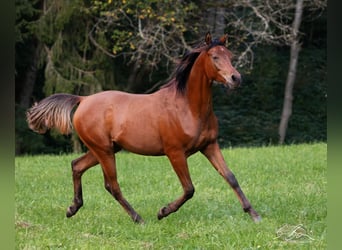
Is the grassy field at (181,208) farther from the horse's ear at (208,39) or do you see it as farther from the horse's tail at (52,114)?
the horse's ear at (208,39)

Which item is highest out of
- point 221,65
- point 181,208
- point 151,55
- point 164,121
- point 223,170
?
point 221,65

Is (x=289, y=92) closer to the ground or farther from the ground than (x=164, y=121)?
closer to the ground

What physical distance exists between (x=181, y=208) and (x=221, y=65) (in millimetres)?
2131

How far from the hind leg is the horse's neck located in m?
1.28

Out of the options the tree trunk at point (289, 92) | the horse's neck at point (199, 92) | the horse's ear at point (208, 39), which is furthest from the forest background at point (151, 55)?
the horse's ear at point (208, 39)

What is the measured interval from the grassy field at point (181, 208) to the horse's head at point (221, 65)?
137 cm

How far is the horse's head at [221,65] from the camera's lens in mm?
5055

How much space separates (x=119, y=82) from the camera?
19156mm

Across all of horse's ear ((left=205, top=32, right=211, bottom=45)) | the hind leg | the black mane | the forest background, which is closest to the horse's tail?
the hind leg

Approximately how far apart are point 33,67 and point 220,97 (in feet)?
22.6

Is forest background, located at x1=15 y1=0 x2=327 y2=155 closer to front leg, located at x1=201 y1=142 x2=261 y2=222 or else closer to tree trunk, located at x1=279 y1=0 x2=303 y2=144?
Answer: tree trunk, located at x1=279 y1=0 x2=303 y2=144

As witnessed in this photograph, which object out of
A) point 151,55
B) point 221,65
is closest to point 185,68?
point 221,65

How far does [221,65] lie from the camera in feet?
17.0

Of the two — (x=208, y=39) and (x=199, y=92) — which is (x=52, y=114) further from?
(x=208, y=39)
